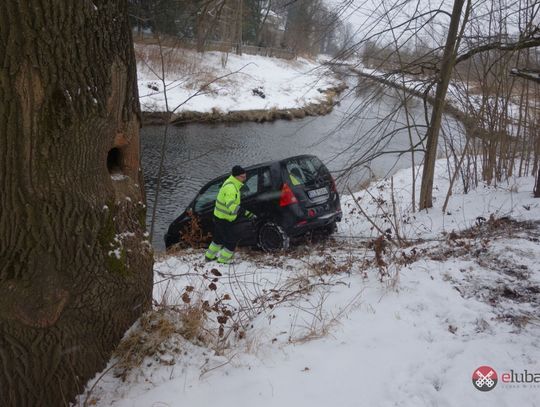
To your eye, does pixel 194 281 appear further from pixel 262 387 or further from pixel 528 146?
pixel 528 146

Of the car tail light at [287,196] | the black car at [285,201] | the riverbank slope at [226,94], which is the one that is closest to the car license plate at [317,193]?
the black car at [285,201]

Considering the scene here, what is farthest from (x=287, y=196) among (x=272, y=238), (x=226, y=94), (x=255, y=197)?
(x=226, y=94)

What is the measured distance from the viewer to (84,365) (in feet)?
9.04

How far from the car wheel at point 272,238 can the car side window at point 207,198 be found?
1378 millimetres

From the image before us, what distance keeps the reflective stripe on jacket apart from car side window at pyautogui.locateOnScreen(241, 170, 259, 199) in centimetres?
48

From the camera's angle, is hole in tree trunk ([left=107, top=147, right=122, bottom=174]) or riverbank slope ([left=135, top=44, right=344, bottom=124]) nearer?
hole in tree trunk ([left=107, top=147, right=122, bottom=174])

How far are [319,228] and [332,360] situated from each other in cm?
484


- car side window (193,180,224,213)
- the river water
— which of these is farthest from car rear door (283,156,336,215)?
car side window (193,180,224,213)

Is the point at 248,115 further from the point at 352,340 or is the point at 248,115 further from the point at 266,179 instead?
the point at 352,340

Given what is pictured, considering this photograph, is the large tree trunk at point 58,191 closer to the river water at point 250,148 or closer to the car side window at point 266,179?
the car side window at point 266,179

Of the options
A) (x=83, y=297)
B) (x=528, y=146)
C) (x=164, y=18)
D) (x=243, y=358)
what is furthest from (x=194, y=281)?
(x=528, y=146)

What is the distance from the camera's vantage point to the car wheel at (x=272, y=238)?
711 centimetres

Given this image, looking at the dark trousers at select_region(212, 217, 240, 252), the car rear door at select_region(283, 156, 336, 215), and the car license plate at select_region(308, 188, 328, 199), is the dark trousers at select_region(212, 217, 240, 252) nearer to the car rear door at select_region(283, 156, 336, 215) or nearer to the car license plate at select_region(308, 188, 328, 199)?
the car rear door at select_region(283, 156, 336, 215)

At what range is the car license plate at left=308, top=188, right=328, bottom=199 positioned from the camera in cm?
721
